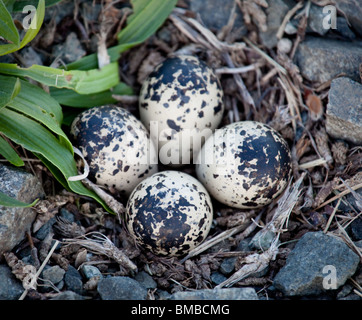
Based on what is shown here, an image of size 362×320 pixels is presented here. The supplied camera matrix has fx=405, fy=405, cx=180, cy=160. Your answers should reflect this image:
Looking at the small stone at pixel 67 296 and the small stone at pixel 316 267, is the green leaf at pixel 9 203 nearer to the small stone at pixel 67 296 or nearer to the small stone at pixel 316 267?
the small stone at pixel 67 296

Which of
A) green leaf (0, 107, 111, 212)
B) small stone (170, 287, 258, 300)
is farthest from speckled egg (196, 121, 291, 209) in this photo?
green leaf (0, 107, 111, 212)

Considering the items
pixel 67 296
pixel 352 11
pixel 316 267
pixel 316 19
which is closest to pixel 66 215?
pixel 67 296

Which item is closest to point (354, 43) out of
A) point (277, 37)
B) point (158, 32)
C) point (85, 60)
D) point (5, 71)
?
point (277, 37)

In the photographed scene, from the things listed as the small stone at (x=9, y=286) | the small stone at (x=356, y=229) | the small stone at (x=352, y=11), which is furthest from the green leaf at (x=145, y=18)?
the small stone at (x=356, y=229)

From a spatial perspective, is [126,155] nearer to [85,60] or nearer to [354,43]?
[85,60]

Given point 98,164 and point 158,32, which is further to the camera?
point 158,32
